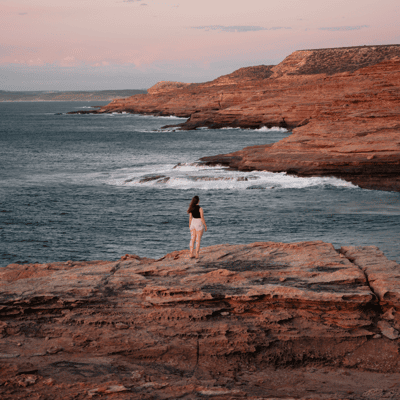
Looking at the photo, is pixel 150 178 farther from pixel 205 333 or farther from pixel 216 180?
pixel 205 333

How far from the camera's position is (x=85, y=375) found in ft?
29.1

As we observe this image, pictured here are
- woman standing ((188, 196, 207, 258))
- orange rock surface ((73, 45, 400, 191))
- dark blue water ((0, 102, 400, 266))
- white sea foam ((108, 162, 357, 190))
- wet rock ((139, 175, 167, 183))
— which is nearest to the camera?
woman standing ((188, 196, 207, 258))

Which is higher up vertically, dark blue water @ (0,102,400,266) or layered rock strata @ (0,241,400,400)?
layered rock strata @ (0,241,400,400)

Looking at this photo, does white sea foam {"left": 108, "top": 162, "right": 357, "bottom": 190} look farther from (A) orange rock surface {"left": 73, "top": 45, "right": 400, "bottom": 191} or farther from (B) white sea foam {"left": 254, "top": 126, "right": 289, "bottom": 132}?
(B) white sea foam {"left": 254, "top": 126, "right": 289, "bottom": 132}

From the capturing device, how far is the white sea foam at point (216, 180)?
1580 inches

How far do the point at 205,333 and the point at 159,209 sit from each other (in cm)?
2335

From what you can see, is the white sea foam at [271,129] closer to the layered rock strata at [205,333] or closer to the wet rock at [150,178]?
the wet rock at [150,178]

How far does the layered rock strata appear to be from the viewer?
8766 millimetres

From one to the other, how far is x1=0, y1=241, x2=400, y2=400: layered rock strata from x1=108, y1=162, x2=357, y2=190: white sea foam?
92.0 ft

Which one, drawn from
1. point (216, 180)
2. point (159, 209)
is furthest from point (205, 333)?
point (216, 180)

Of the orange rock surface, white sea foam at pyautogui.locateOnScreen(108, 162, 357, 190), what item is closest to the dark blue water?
white sea foam at pyautogui.locateOnScreen(108, 162, 357, 190)

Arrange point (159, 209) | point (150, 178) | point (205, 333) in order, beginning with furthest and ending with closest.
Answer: point (150, 178)
point (159, 209)
point (205, 333)

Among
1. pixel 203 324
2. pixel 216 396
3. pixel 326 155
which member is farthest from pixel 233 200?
pixel 216 396

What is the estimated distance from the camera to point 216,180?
43125 mm
